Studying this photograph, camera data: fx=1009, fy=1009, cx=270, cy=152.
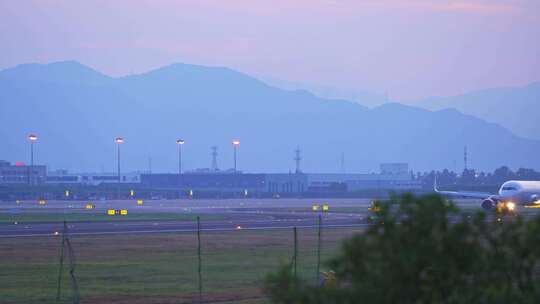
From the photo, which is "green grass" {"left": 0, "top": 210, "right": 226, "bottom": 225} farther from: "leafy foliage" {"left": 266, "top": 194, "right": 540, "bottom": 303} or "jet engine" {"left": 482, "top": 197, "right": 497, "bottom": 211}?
"leafy foliage" {"left": 266, "top": 194, "right": 540, "bottom": 303}

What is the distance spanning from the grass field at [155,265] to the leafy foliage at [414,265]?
383 inches

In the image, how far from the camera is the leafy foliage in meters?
9.48

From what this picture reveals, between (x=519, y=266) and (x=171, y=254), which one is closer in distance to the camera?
(x=519, y=266)

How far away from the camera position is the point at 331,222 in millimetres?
72375

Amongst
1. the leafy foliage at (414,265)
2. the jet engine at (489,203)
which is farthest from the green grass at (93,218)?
the leafy foliage at (414,265)

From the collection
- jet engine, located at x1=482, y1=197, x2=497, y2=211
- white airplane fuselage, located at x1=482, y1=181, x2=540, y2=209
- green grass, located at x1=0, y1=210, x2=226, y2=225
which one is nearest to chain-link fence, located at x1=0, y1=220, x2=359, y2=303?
green grass, located at x1=0, y1=210, x2=226, y2=225

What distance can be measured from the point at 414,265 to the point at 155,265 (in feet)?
101

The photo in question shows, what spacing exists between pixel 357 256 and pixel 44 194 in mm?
172906

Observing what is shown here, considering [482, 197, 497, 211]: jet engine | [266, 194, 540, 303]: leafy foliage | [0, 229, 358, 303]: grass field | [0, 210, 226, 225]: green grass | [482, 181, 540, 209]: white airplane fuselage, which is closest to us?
[266, 194, 540, 303]: leafy foliage

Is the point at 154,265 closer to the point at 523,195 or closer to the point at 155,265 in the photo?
the point at 155,265

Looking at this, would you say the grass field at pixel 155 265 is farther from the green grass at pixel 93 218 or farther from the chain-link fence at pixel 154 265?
the green grass at pixel 93 218

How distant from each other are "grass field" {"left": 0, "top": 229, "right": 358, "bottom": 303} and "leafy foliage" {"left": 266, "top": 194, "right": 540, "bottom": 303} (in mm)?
9720

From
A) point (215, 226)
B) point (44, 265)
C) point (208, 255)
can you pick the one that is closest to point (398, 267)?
point (44, 265)

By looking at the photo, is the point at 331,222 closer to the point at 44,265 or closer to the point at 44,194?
the point at 44,265
